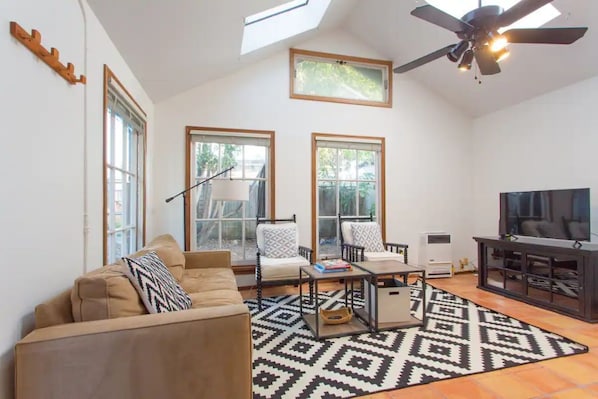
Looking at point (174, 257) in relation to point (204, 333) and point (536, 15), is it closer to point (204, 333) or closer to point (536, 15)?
point (204, 333)

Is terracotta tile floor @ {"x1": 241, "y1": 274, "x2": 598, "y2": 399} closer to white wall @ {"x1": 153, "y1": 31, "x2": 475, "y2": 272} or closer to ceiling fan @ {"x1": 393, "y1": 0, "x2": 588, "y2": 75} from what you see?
ceiling fan @ {"x1": 393, "y1": 0, "x2": 588, "y2": 75}

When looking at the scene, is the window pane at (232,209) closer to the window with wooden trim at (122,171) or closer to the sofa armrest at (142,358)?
the window with wooden trim at (122,171)

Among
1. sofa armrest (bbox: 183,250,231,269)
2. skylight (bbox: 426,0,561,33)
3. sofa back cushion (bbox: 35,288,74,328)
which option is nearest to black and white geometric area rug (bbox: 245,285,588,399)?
sofa armrest (bbox: 183,250,231,269)

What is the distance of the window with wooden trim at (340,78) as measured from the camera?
4293 millimetres

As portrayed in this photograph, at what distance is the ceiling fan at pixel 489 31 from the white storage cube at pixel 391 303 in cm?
195

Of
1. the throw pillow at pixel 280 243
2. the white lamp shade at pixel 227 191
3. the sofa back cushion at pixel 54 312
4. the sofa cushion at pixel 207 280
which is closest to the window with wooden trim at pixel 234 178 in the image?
the throw pillow at pixel 280 243

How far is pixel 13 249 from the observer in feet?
3.79

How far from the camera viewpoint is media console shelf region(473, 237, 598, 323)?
2822mm

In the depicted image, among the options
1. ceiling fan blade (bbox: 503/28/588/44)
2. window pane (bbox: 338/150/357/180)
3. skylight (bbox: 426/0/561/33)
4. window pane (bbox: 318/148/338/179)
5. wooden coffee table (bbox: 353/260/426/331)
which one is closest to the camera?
ceiling fan blade (bbox: 503/28/588/44)

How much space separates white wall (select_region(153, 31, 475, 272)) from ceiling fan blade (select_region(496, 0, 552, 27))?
2.48 m

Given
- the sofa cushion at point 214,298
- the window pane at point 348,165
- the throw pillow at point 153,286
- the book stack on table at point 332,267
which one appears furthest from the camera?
the window pane at point 348,165

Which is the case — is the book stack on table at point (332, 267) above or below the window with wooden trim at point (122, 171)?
below

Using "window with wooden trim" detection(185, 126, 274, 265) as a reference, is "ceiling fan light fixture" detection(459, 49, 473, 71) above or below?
above

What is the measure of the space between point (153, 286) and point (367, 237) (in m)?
3.03
